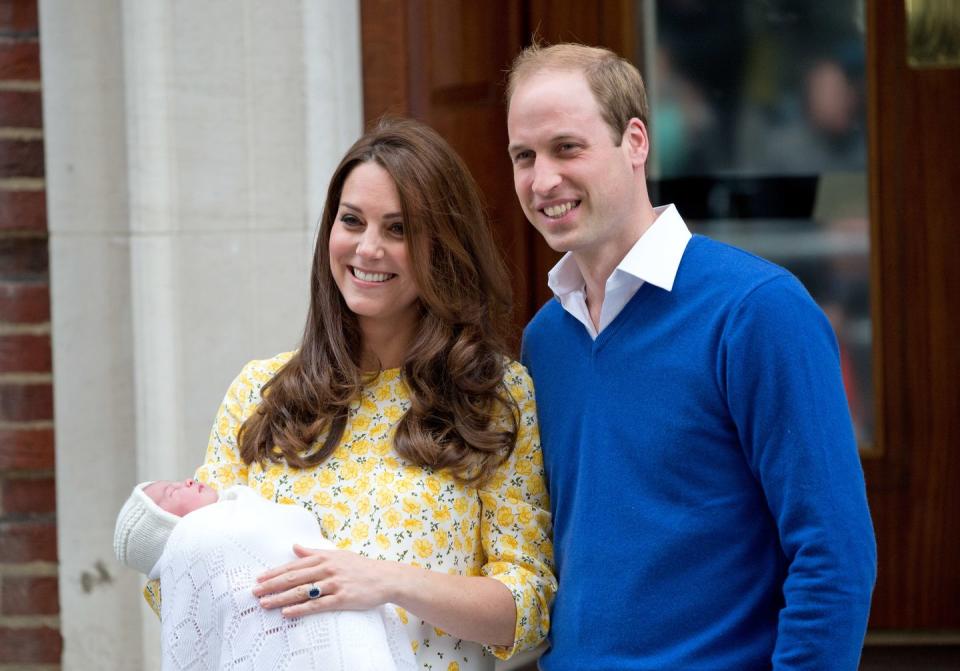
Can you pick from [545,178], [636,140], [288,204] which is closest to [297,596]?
[545,178]

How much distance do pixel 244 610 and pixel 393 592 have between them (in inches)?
9.8

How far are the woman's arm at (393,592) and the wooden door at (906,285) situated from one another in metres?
1.57

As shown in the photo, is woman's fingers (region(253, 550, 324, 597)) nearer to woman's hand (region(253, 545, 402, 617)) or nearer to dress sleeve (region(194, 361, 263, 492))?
woman's hand (region(253, 545, 402, 617))

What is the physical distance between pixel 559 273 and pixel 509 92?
332mm

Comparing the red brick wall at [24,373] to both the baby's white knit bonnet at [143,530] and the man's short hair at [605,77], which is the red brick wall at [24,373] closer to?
the baby's white knit bonnet at [143,530]

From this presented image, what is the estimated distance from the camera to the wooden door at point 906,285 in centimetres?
349

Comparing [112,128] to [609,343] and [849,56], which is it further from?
[849,56]

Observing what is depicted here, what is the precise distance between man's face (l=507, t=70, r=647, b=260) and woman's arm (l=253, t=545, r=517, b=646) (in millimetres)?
618

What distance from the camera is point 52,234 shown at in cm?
339

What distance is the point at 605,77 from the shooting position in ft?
7.03

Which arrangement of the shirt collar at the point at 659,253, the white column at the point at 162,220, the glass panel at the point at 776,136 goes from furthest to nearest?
1. the glass panel at the point at 776,136
2. the white column at the point at 162,220
3. the shirt collar at the point at 659,253

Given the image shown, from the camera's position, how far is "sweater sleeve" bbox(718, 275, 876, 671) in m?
1.86

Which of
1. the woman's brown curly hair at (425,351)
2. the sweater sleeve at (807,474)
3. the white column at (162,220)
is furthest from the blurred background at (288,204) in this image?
the sweater sleeve at (807,474)

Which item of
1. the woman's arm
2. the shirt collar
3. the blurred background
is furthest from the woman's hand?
the blurred background
